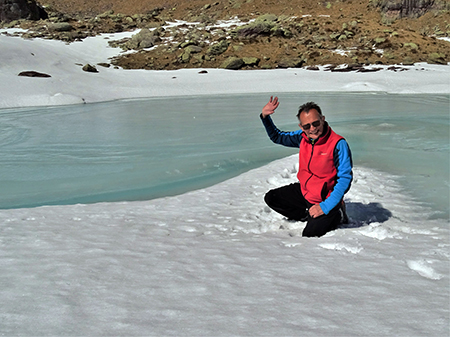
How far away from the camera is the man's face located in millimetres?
2885

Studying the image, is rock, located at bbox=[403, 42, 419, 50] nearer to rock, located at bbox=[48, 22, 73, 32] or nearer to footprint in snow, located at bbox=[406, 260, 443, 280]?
rock, located at bbox=[48, 22, 73, 32]

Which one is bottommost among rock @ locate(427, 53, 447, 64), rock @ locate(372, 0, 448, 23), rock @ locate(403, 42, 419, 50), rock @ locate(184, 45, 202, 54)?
rock @ locate(427, 53, 447, 64)

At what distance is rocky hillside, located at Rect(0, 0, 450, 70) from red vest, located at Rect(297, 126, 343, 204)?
19981 mm

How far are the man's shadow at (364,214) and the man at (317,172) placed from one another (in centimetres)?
16

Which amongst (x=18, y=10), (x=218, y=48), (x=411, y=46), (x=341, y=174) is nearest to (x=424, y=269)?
(x=341, y=174)

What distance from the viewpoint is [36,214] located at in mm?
3580

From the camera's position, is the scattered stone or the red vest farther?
the scattered stone

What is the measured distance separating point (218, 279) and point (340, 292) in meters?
0.63

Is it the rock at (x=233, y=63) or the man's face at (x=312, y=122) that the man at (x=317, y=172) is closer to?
the man's face at (x=312, y=122)

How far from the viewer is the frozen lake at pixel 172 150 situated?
4855mm

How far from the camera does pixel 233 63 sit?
23.4m

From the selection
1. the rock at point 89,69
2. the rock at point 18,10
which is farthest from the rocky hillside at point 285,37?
the rock at point 89,69

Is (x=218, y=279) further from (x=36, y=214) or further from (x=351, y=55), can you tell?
(x=351, y=55)

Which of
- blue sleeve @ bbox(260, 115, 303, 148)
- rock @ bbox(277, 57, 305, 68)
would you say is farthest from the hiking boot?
rock @ bbox(277, 57, 305, 68)
